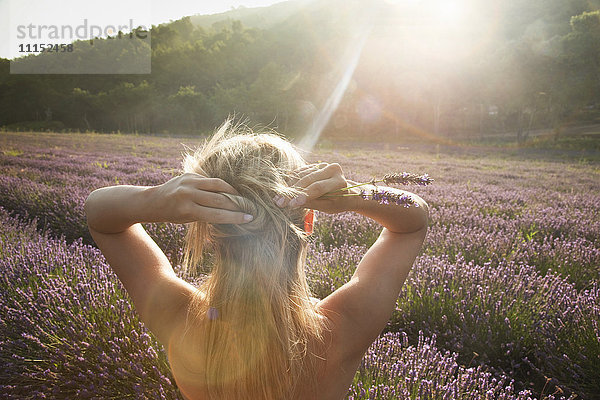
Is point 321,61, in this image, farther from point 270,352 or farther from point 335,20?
point 270,352

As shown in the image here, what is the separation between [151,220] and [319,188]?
18.1 inches

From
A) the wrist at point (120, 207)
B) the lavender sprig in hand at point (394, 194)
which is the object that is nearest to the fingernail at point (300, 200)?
the lavender sprig in hand at point (394, 194)

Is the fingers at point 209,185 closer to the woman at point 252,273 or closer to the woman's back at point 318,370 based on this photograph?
the woman at point 252,273

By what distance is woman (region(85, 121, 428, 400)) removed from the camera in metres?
0.86

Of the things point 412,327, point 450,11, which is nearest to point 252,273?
point 412,327

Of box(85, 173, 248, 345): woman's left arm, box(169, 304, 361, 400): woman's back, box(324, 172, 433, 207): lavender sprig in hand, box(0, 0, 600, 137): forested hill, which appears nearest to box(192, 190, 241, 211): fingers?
box(85, 173, 248, 345): woman's left arm

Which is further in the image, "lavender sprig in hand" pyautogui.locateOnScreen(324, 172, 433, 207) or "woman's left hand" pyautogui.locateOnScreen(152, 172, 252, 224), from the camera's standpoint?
"lavender sprig in hand" pyautogui.locateOnScreen(324, 172, 433, 207)

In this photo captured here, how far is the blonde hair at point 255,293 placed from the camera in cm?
90

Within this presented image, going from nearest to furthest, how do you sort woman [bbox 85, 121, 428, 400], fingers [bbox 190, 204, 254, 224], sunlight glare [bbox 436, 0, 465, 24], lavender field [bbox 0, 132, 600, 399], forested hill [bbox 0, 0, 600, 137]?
fingers [bbox 190, 204, 254, 224] < woman [bbox 85, 121, 428, 400] < lavender field [bbox 0, 132, 600, 399] < forested hill [bbox 0, 0, 600, 137] < sunlight glare [bbox 436, 0, 465, 24]

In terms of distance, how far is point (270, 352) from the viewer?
3.11ft

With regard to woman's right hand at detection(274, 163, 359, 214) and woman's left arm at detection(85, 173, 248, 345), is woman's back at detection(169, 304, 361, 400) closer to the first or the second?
woman's left arm at detection(85, 173, 248, 345)

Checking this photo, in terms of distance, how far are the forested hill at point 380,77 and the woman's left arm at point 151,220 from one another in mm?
19998

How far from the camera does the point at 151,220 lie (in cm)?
90

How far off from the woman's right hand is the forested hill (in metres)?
20.5
